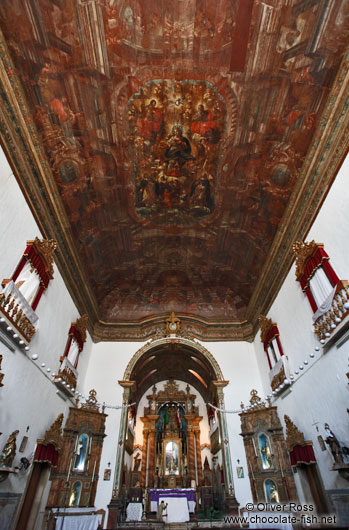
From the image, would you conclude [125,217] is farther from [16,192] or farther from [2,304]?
[2,304]

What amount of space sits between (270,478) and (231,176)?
39.2 ft

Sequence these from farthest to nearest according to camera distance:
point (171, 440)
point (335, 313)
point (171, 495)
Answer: point (171, 440)
point (171, 495)
point (335, 313)

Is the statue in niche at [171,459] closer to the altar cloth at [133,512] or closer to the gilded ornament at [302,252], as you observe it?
the altar cloth at [133,512]

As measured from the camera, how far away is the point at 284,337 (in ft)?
37.5

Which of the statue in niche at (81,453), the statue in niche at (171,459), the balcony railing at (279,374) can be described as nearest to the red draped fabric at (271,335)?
the balcony railing at (279,374)

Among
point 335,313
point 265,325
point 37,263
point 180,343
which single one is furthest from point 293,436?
point 37,263

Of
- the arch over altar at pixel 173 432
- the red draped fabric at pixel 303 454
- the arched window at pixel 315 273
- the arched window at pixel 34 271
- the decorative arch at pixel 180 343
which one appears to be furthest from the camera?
the decorative arch at pixel 180 343

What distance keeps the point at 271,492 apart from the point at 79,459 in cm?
769

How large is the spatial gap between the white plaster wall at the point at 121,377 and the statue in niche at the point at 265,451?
915 mm

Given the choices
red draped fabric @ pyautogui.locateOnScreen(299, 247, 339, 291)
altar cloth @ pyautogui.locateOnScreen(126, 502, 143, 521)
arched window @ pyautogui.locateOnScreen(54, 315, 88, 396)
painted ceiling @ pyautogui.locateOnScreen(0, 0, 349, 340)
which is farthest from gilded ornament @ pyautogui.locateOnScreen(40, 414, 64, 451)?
red draped fabric @ pyautogui.locateOnScreen(299, 247, 339, 291)

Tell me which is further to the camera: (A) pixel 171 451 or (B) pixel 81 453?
(A) pixel 171 451

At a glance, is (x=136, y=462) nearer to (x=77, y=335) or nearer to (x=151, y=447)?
(x=151, y=447)

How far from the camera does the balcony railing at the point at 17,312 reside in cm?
738

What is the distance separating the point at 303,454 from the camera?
9031mm
